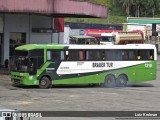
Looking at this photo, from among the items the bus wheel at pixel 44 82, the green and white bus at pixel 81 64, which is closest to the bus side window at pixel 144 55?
the green and white bus at pixel 81 64

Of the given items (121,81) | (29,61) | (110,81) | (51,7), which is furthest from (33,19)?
(29,61)

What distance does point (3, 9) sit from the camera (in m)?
32.9

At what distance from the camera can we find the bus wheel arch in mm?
30797

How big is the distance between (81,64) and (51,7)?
7342 millimetres

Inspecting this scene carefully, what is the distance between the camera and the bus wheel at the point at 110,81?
30797 millimetres

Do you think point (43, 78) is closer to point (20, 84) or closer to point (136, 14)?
point (20, 84)

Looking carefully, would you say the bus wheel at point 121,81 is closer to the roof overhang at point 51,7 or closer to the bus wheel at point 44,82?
the bus wheel at point 44,82

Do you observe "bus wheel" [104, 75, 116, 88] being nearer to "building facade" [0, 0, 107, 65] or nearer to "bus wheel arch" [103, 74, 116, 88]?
"bus wheel arch" [103, 74, 116, 88]

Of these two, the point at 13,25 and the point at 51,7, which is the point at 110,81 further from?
the point at 13,25

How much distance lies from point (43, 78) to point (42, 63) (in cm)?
100

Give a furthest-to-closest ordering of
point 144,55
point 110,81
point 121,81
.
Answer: point 144,55, point 121,81, point 110,81

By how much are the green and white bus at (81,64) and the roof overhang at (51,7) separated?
544cm

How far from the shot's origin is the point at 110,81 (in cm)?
3098

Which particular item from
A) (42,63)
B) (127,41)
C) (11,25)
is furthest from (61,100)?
(127,41)
